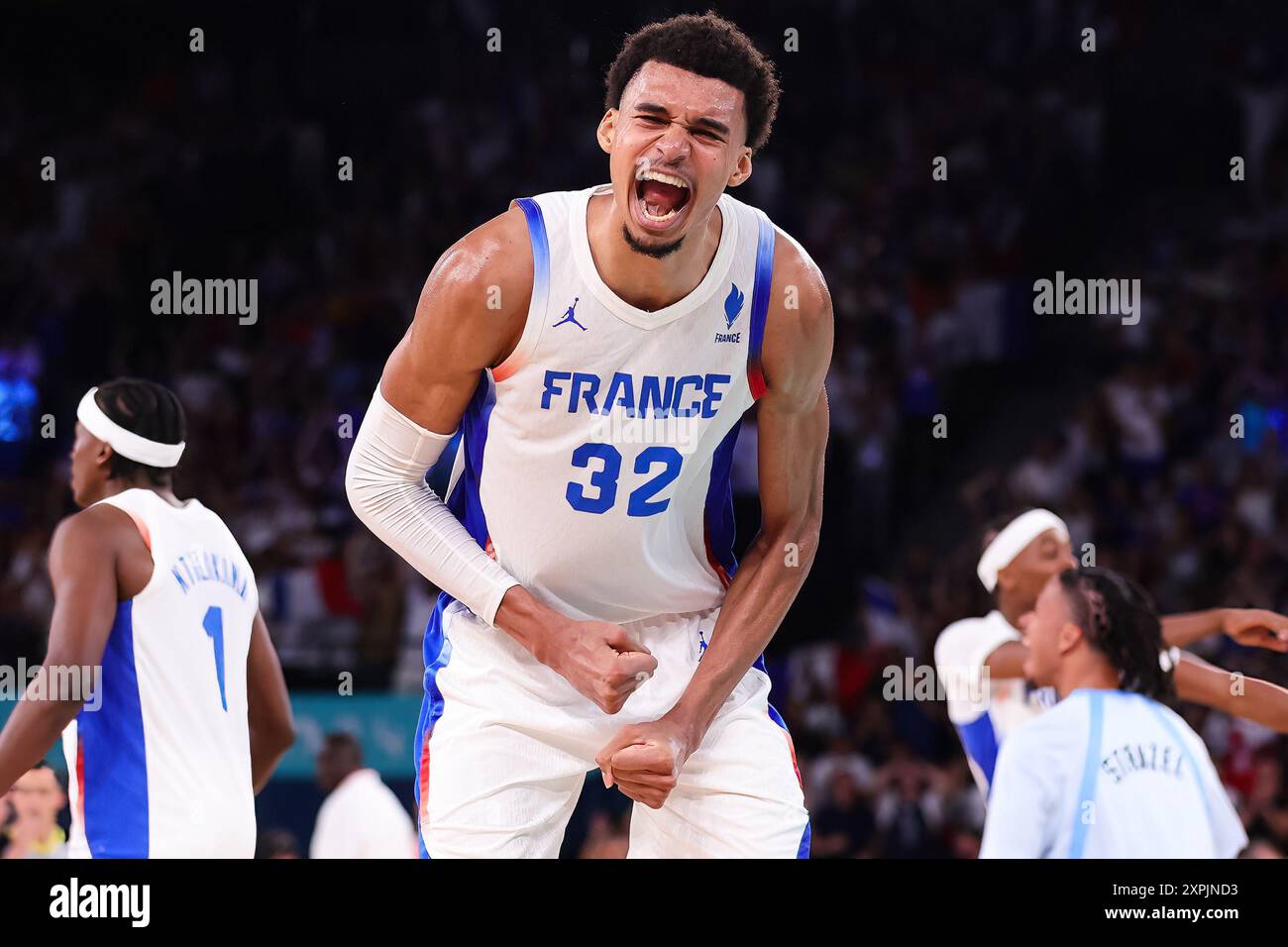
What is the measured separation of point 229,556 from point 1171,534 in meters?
5.45

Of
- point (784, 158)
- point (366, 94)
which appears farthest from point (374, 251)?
point (784, 158)

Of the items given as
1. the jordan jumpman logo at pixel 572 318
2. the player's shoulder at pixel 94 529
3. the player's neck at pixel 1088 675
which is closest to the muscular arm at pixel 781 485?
the jordan jumpman logo at pixel 572 318

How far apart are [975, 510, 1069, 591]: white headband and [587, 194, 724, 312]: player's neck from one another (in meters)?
2.45

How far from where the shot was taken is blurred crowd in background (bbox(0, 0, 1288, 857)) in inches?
294

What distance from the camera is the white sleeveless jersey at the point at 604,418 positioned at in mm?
2936

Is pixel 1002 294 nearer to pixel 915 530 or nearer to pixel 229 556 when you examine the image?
pixel 915 530

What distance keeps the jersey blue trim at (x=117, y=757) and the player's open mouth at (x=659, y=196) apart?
163cm

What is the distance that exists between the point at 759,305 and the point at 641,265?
0.24 m

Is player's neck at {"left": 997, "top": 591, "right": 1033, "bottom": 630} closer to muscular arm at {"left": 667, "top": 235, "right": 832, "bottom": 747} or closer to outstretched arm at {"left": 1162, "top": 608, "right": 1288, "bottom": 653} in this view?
outstretched arm at {"left": 1162, "top": 608, "right": 1288, "bottom": 653}

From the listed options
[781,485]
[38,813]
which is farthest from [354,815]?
[781,485]

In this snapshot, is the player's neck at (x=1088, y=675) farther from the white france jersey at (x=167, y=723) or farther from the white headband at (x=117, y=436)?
the white headband at (x=117, y=436)

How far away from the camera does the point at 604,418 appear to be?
9.68ft

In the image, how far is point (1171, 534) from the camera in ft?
26.3

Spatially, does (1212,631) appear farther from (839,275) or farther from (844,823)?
(839,275)
